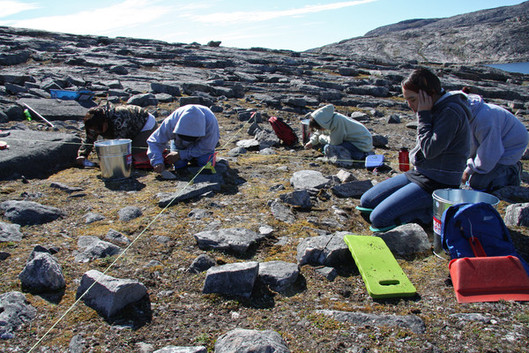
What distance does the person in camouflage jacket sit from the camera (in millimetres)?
5809

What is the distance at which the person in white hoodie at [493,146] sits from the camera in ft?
14.9

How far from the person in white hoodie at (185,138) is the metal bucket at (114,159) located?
0.39m

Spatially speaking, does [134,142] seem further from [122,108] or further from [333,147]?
[333,147]

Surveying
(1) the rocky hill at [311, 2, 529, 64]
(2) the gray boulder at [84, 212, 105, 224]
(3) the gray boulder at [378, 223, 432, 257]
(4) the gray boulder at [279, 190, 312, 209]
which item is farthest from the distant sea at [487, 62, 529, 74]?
(2) the gray boulder at [84, 212, 105, 224]

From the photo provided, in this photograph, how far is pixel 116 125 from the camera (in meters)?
6.14

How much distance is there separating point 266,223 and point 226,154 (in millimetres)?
3252

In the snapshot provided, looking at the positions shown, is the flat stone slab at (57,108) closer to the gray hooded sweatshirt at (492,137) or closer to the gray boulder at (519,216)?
the gray hooded sweatshirt at (492,137)

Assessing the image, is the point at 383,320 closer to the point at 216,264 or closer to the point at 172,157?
the point at 216,264

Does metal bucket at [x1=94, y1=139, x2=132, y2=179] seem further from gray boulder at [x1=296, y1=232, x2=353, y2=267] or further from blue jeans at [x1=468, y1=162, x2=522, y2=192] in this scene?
blue jeans at [x1=468, y1=162, x2=522, y2=192]

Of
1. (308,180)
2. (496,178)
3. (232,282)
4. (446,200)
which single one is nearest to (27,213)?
(232,282)

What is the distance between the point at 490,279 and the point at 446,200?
907 millimetres

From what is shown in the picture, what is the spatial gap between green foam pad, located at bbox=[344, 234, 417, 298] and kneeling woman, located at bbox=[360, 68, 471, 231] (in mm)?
757

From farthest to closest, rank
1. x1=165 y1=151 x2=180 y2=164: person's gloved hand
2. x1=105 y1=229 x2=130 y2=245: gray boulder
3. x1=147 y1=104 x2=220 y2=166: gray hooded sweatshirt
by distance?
x1=165 y1=151 x2=180 y2=164: person's gloved hand, x1=147 y1=104 x2=220 y2=166: gray hooded sweatshirt, x1=105 y1=229 x2=130 y2=245: gray boulder

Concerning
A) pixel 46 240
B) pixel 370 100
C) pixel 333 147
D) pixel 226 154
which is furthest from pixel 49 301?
pixel 370 100
